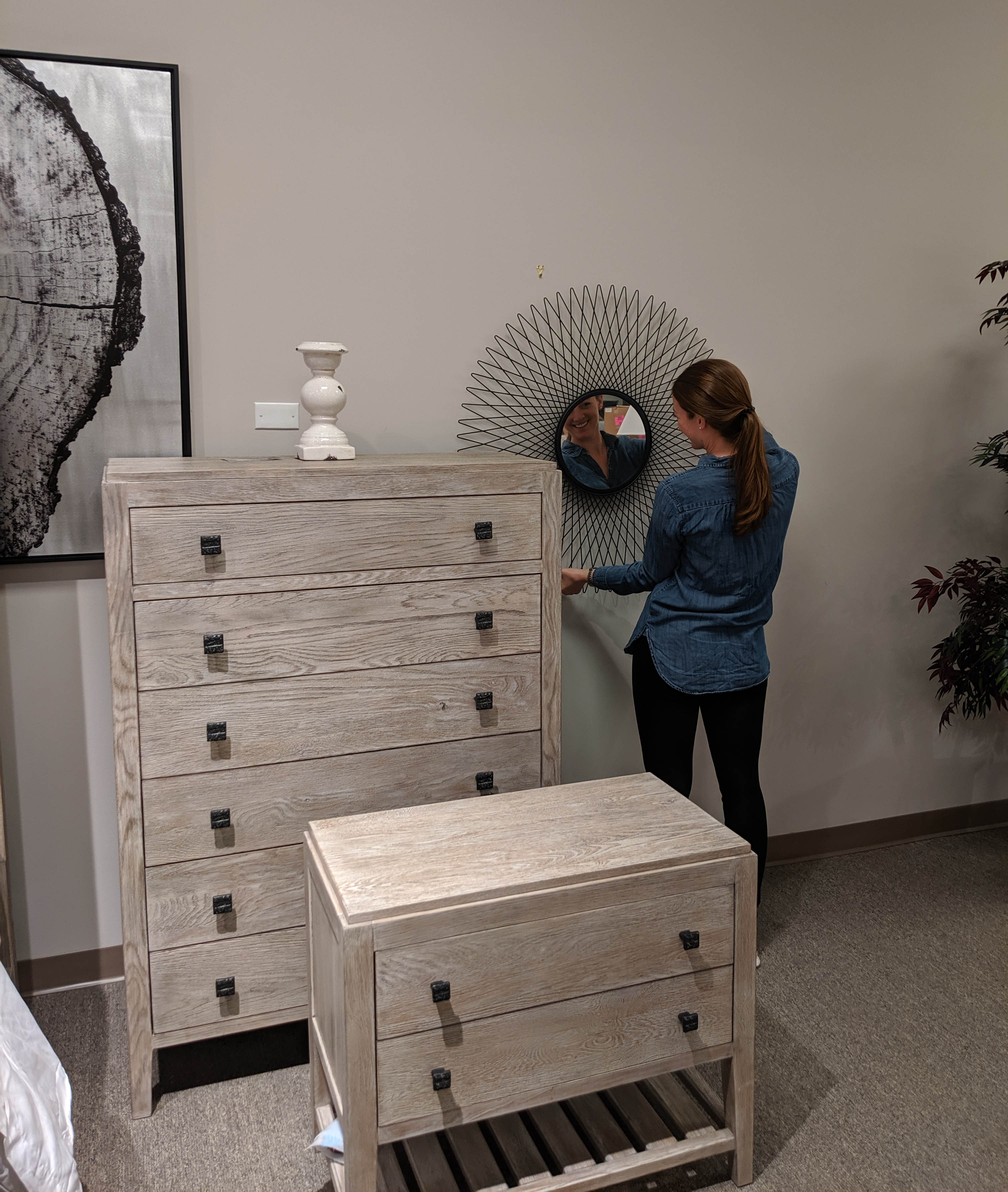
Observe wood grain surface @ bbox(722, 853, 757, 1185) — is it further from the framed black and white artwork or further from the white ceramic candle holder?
the framed black and white artwork

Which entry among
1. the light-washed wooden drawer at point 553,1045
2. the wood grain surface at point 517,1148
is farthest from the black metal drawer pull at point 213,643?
the wood grain surface at point 517,1148

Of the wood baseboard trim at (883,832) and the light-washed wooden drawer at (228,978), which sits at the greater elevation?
the light-washed wooden drawer at (228,978)

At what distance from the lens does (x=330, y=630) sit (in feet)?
6.95

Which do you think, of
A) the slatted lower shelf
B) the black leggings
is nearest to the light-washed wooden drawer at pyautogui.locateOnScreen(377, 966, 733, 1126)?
the slatted lower shelf

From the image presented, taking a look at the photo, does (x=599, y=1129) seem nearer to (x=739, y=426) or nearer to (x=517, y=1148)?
(x=517, y=1148)

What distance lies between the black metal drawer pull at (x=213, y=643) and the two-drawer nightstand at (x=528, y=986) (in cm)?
40

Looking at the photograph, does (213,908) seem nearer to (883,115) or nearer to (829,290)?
(829,290)

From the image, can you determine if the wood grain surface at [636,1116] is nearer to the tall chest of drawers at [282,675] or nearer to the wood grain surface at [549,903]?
the wood grain surface at [549,903]

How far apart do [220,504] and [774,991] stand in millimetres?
1822

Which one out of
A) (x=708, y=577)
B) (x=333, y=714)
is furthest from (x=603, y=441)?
(x=333, y=714)

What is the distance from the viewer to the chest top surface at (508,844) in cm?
170

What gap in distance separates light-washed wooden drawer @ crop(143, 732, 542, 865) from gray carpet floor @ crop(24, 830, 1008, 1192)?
566mm

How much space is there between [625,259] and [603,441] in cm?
50

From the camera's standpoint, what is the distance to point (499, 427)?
2.75 meters
